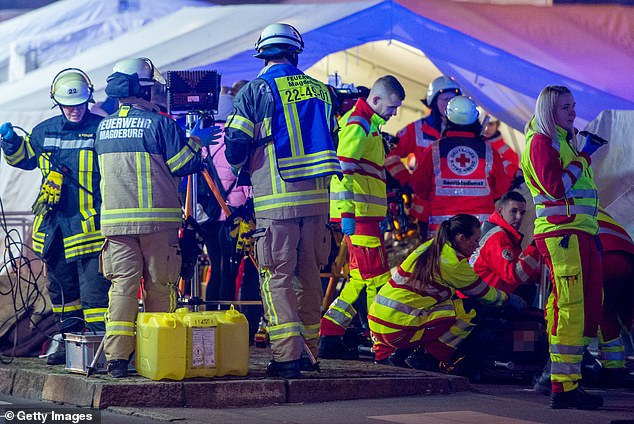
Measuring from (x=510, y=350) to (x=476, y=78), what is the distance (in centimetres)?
382

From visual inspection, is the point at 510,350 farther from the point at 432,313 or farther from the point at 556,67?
the point at 556,67

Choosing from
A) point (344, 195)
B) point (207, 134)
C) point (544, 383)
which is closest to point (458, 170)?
point (344, 195)

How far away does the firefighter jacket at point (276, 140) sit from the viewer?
28.3 ft

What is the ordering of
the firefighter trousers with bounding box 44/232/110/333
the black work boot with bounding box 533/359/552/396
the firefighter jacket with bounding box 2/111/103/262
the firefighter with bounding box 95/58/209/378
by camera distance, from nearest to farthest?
the firefighter with bounding box 95/58/209/378 < the black work boot with bounding box 533/359/552/396 < the firefighter trousers with bounding box 44/232/110/333 < the firefighter jacket with bounding box 2/111/103/262

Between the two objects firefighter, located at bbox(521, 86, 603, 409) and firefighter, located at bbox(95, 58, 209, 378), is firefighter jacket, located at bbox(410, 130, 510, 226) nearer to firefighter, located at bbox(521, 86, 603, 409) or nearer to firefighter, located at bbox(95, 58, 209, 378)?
firefighter, located at bbox(521, 86, 603, 409)

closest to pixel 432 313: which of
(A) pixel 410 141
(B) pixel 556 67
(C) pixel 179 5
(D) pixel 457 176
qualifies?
(D) pixel 457 176

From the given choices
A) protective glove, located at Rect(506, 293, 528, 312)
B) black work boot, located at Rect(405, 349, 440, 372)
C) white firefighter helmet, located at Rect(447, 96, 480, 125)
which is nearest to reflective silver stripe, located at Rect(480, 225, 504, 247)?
protective glove, located at Rect(506, 293, 528, 312)

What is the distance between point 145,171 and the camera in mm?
8773

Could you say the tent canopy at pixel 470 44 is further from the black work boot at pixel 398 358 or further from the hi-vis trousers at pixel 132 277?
the hi-vis trousers at pixel 132 277

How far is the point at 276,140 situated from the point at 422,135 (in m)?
3.92

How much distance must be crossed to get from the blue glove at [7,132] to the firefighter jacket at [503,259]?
147 inches

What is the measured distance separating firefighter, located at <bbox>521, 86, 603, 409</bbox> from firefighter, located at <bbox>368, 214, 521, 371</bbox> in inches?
55.9

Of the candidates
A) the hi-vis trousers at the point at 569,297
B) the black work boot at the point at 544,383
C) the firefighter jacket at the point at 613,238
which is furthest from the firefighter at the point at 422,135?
the hi-vis trousers at the point at 569,297

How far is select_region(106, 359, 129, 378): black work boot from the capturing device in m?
8.55
